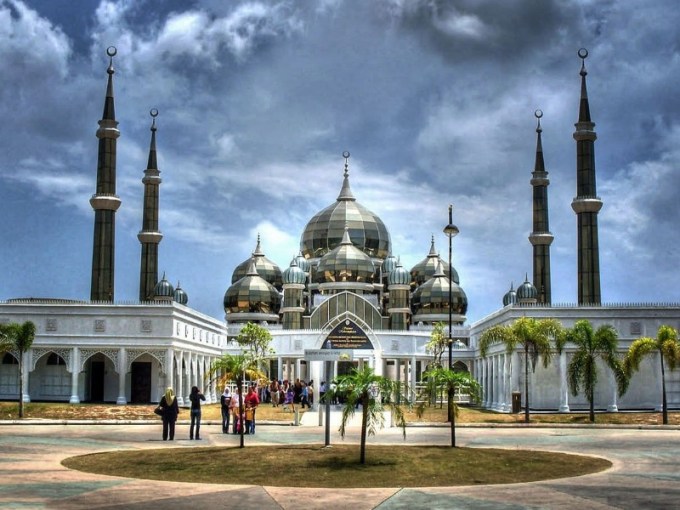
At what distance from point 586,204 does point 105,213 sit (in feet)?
111

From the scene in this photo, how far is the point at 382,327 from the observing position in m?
86.1

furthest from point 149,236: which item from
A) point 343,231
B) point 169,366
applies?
point 169,366

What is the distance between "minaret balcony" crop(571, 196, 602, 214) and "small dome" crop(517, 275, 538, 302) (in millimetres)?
17165

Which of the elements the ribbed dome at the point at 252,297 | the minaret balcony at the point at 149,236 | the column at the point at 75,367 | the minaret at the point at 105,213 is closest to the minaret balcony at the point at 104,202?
the minaret at the point at 105,213

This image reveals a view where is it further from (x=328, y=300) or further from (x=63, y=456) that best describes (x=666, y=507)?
(x=328, y=300)

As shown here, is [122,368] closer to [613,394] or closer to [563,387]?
[563,387]

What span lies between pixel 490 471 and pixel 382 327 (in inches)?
2509

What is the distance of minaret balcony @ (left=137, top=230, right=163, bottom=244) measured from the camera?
8319 centimetres

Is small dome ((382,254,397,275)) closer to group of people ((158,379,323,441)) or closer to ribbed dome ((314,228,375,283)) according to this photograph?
ribbed dome ((314,228,375,283))

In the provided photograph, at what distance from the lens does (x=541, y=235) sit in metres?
82.7

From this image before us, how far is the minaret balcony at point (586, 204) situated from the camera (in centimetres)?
6906

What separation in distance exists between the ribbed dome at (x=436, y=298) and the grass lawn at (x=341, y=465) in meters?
63.7

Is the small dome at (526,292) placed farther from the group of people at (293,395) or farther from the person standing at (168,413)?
the person standing at (168,413)

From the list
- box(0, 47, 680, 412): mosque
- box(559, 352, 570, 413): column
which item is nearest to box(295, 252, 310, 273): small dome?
box(0, 47, 680, 412): mosque
